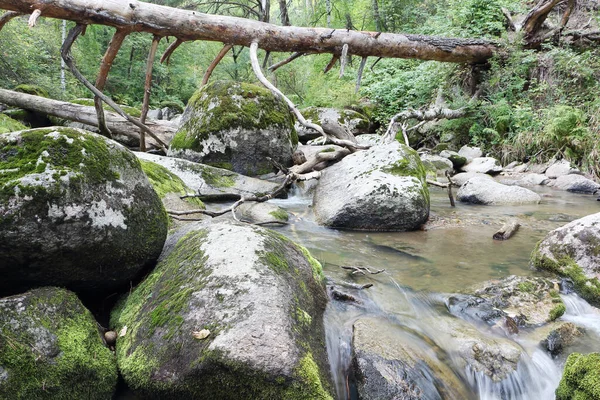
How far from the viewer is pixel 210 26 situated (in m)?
5.94

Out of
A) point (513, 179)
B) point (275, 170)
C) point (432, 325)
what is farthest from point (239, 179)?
point (513, 179)

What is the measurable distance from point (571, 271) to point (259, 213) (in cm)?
368

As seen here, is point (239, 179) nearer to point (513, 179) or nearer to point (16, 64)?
point (513, 179)

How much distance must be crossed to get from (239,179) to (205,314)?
4574 millimetres

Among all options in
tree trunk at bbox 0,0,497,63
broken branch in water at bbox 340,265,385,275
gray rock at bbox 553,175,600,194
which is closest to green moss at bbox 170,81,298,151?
tree trunk at bbox 0,0,497,63

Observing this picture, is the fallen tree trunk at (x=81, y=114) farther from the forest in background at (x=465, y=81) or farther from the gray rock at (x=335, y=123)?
the forest in background at (x=465, y=81)

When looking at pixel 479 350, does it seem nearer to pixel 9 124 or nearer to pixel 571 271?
pixel 571 271

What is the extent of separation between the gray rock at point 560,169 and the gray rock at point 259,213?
24.5 feet

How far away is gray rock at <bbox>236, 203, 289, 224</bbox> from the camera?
5266mm

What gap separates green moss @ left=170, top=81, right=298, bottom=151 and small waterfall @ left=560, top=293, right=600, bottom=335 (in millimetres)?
5514

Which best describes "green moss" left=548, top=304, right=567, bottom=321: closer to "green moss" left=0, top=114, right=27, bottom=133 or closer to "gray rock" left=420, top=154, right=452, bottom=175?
"gray rock" left=420, top=154, right=452, bottom=175

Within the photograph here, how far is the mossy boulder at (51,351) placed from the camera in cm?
176

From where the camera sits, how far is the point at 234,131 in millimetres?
7094

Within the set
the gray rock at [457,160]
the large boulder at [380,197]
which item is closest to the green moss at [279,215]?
the large boulder at [380,197]
